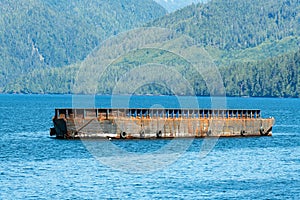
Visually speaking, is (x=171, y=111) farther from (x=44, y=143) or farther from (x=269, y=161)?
(x=269, y=161)

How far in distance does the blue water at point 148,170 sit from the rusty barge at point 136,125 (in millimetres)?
1835

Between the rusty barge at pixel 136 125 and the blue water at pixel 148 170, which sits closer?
the blue water at pixel 148 170

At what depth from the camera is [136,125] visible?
106m

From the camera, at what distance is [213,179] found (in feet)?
235

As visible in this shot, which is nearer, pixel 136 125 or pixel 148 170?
pixel 148 170

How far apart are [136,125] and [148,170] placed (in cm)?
2883

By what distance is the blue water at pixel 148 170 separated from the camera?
211 feet

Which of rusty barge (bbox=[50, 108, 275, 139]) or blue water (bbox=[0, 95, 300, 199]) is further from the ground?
rusty barge (bbox=[50, 108, 275, 139])

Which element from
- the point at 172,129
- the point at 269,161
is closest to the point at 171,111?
the point at 172,129

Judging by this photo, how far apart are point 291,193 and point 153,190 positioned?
11.6 meters

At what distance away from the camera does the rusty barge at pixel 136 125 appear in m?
102

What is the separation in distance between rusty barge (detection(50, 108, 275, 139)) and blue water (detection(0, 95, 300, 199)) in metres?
1.83

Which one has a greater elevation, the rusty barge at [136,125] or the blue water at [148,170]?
the rusty barge at [136,125]

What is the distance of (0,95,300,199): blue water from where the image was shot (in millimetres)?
64188
